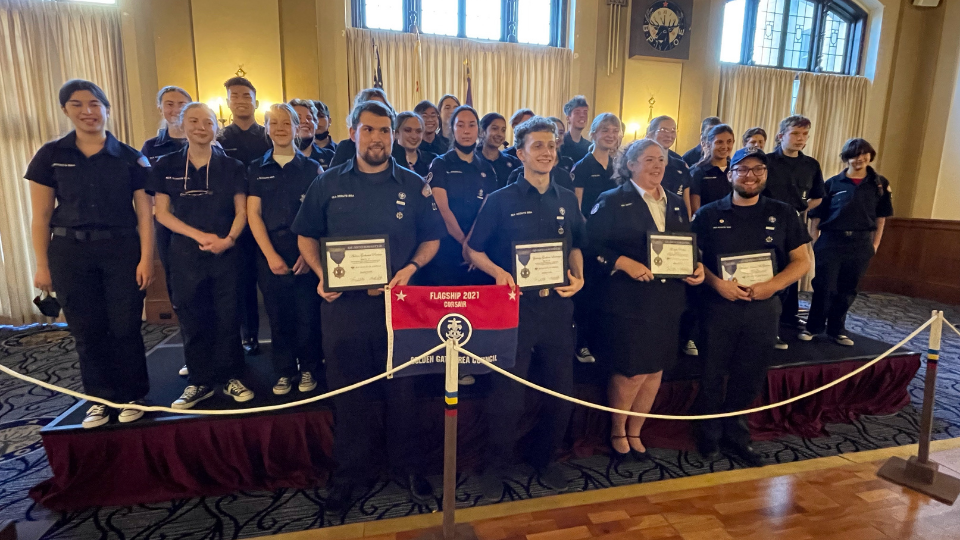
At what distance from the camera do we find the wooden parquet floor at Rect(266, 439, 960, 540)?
2.05 metres

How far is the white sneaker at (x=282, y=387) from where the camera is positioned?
8.60 ft

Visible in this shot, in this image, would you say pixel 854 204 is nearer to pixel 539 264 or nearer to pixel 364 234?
pixel 539 264

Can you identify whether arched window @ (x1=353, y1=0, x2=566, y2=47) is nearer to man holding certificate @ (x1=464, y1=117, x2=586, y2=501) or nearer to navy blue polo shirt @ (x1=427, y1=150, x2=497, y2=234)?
navy blue polo shirt @ (x1=427, y1=150, x2=497, y2=234)

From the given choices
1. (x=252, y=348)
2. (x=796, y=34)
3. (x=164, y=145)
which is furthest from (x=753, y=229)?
(x=796, y=34)

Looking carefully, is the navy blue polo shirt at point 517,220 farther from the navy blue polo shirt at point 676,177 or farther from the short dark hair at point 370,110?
the navy blue polo shirt at point 676,177

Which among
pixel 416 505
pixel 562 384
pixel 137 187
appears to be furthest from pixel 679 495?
pixel 137 187

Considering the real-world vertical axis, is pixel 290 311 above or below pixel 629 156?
below

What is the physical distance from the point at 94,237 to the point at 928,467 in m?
4.36

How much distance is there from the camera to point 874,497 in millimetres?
2334

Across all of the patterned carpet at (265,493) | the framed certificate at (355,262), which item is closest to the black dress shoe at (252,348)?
the patterned carpet at (265,493)

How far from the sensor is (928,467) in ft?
7.97

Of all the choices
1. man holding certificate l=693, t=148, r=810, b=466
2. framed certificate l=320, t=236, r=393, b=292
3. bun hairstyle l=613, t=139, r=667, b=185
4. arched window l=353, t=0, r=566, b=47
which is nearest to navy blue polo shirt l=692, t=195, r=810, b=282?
man holding certificate l=693, t=148, r=810, b=466

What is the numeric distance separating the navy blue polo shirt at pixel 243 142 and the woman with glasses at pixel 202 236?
0.71 metres

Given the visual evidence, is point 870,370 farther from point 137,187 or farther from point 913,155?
point 913,155
